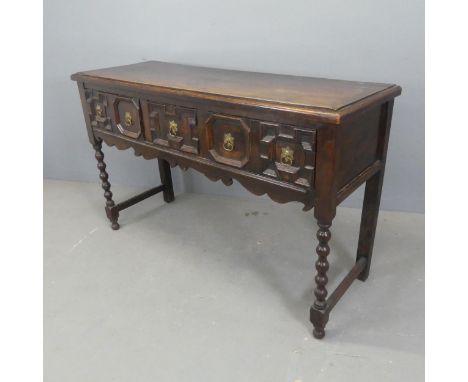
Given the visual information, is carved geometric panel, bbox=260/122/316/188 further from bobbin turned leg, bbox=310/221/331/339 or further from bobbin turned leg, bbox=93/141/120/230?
bobbin turned leg, bbox=93/141/120/230

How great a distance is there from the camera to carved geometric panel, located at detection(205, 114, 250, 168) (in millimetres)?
1618

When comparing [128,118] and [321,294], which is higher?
[128,118]

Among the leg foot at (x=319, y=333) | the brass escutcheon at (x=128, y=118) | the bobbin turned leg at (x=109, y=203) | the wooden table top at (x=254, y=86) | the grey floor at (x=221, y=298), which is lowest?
the grey floor at (x=221, y=298)

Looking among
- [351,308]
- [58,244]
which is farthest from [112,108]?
[351,308]

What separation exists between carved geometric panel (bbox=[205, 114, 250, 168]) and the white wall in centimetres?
92

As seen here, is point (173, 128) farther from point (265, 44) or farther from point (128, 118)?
point (265, 44)

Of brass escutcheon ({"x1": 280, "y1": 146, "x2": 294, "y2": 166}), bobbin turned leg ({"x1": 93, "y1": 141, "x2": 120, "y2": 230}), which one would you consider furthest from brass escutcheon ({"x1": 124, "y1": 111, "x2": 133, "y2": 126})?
brass escutcheon ({"x1": 280, "y1": 146, "x2": 294, "y2": 166})

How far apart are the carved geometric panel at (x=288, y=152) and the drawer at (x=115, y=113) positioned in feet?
2.56

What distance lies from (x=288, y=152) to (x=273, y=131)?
98 millimetres

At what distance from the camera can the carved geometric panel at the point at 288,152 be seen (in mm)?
1459

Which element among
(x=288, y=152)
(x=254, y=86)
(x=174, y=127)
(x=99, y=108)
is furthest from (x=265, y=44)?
(x=288, y=152)

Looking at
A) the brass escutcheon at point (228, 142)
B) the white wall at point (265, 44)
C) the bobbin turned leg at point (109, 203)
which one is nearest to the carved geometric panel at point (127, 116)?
the bobbin turned leg at point (109, 203)

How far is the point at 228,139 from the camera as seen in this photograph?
1668 millimetres

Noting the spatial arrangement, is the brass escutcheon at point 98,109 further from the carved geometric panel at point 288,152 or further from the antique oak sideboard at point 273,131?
the carved geometric panel at point 288,152
